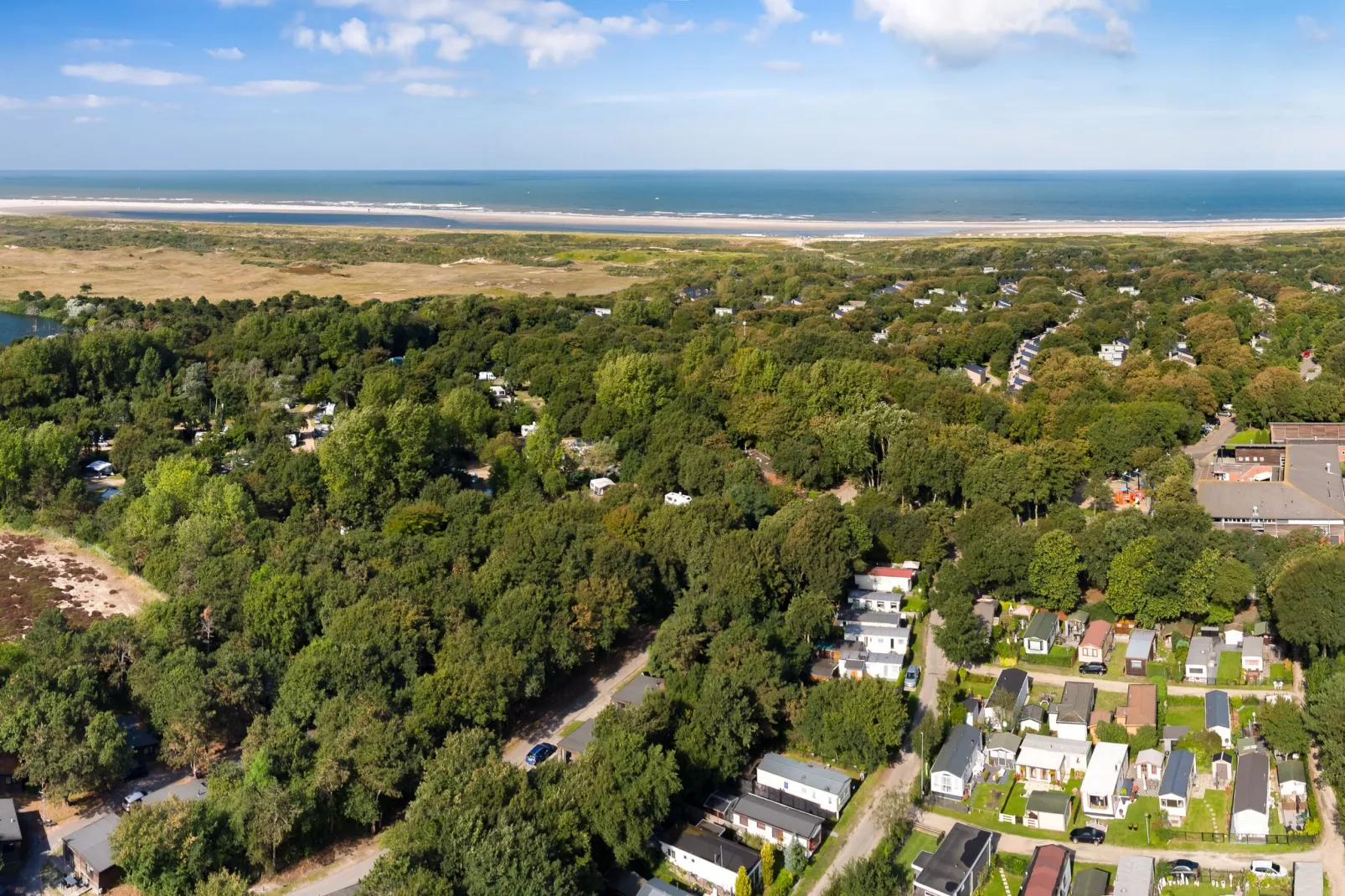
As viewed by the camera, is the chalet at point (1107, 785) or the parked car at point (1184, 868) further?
the chalet at point (1107, 785)

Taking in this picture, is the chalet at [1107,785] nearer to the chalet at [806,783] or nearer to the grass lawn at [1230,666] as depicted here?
the chalet at [806,783]

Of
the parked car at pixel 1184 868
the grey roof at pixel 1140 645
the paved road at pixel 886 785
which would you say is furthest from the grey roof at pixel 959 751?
the grey roof at pixel 1140 645

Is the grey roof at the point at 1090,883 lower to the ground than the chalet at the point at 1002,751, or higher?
lower

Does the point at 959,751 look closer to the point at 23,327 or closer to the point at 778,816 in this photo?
the point at 778,816

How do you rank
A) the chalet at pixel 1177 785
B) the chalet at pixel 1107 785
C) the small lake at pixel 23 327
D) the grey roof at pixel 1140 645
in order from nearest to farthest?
the chalet at pixel 1177 785 → the chalet at pixel 1107 785 → the grey roof at pixel 1140 645 → the small lake at pixel 23 327

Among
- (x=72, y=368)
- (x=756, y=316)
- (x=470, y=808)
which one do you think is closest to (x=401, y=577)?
(x=470, y=808)

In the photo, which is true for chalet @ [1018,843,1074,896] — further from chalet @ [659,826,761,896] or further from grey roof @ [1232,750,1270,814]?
chalet @ [659,826,761,896]

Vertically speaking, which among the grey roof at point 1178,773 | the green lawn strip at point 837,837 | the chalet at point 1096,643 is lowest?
the green lawn strip at point 837,837
